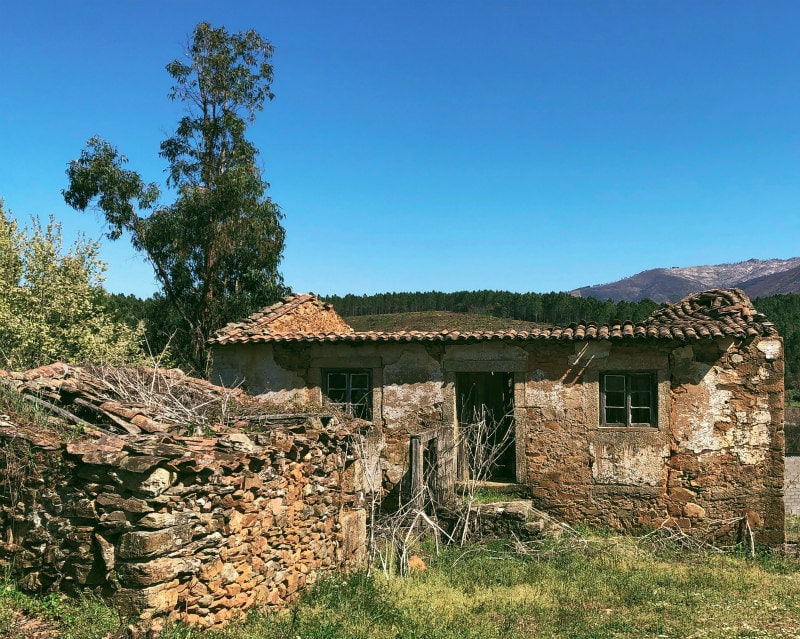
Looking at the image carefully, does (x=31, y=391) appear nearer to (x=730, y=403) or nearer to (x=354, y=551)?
(x=354, y=551)

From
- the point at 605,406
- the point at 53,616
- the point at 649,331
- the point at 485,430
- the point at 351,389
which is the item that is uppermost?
the point at 649,331

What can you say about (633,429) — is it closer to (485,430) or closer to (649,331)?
(649,331)

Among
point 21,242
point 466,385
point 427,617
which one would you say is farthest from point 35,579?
point 21,242

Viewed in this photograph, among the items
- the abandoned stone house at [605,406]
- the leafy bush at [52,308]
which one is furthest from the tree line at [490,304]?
the abandoned stone house at [605,406]

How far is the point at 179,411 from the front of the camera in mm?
7102

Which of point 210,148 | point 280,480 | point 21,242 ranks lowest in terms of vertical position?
point 280,480

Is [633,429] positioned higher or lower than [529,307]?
lower

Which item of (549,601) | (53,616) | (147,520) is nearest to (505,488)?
(549,601)

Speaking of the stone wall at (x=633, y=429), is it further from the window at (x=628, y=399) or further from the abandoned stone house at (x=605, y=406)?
the window at (x=628, y=399)

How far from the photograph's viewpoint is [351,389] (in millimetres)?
12758

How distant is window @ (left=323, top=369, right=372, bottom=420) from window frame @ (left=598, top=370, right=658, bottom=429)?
14.3ft

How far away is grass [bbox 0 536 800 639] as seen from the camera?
18.2 feet

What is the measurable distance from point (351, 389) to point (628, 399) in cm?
517

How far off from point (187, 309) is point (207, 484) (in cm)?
1475
